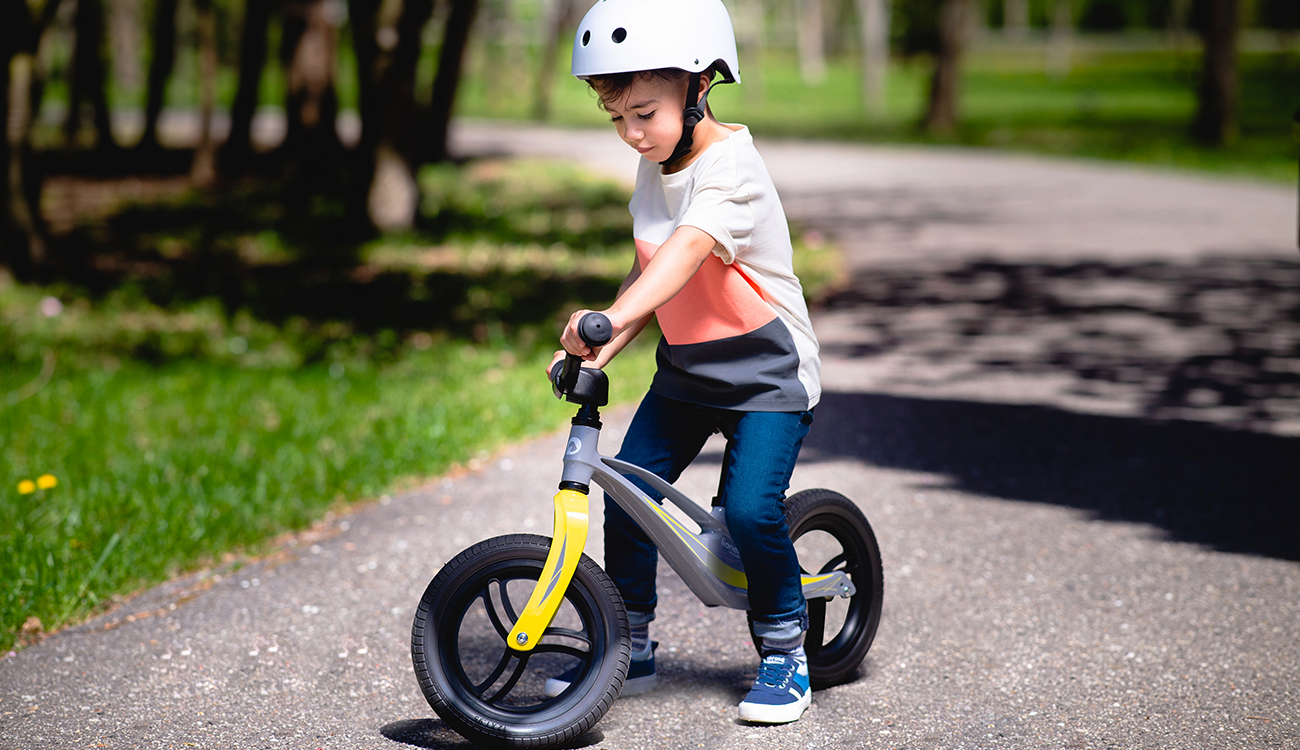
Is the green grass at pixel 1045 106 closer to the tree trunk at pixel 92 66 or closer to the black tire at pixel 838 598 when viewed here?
the tree trunk at pixel 92 66

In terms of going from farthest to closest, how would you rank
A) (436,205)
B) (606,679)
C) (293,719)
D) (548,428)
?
(436,205), (548,428), (293,719), (606,679)

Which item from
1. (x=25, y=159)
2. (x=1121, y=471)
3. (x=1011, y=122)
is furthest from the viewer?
(x=1011, y=122)

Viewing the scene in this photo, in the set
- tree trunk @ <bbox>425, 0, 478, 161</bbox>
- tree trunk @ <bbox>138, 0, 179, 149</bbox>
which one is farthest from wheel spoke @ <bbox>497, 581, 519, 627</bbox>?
tree trunk @ <bbox>138, 0, 179, 149</bbox>

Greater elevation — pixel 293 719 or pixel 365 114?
pixel 365 114

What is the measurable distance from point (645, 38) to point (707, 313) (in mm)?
664

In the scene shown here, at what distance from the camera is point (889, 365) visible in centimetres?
719

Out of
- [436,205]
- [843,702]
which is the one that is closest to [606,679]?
[843,702]

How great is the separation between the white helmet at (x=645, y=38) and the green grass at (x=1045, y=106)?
1659 cm

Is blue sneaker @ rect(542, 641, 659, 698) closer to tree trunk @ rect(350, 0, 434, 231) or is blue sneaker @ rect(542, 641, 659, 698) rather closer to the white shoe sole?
the white shoe sole

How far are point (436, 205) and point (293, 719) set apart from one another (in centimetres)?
1169

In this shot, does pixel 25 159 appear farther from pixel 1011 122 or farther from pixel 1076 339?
pixel 1011 122

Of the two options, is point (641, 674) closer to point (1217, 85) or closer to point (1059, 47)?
point (1217, 85)

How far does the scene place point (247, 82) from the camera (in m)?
17.7

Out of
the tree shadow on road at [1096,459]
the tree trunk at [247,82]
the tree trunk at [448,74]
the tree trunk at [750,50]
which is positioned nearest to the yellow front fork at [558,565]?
the tree shadow on road at [1096,459]
